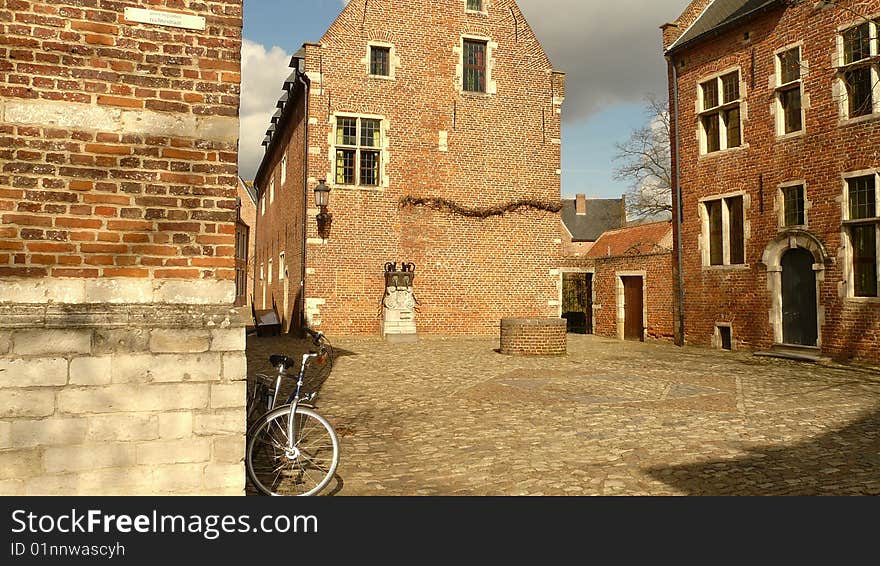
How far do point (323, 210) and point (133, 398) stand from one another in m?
13.2

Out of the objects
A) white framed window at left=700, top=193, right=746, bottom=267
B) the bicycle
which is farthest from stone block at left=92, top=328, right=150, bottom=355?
white framed window at left=700, top=193, right=746, bottom=267

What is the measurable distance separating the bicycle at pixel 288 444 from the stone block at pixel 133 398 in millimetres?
763

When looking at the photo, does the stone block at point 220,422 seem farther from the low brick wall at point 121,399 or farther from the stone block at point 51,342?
the stone block at point 51,342

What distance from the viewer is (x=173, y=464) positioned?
139 inches

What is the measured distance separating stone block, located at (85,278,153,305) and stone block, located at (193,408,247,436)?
787mm

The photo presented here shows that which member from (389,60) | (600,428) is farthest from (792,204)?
(389,60)

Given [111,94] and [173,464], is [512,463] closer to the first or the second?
[173,464]

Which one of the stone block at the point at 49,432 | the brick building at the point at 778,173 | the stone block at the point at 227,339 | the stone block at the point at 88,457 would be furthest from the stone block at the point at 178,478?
the brick building at the point at 778,173

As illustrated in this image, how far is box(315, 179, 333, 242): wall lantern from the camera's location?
52.9 ft

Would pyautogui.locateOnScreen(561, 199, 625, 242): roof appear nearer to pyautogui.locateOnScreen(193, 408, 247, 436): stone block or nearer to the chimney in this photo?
the chimney

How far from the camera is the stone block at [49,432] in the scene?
10.9ft

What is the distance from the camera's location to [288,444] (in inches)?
172

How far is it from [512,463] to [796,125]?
482 inches

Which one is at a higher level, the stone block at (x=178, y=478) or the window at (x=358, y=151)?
the window at (x=358, y=151)
